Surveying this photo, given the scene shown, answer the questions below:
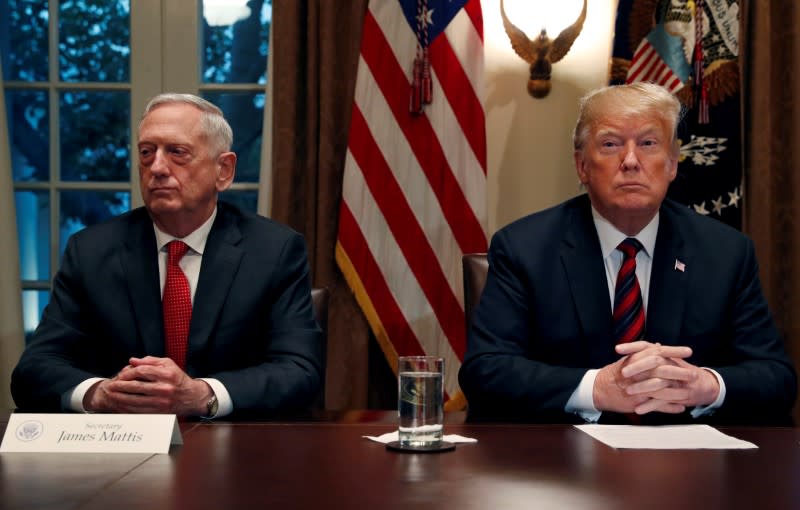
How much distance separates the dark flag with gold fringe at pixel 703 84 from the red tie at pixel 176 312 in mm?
2024

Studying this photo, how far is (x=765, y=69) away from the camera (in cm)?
377

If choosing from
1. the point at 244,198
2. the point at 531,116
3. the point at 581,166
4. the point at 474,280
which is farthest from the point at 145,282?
the point at 531,116

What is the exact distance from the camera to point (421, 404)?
1.55 m

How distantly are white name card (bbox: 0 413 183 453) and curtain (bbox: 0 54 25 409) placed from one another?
2.55 meters


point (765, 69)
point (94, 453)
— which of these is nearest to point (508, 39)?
point (765, 69)

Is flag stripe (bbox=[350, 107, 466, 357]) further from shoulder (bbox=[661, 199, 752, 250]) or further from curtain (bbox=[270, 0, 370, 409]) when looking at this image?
shoulder (bbox=[661, 199, 752, 250])

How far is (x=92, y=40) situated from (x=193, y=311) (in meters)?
2.55

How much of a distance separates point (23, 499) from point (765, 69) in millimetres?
3397

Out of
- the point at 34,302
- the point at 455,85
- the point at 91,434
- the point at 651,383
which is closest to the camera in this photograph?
the point at 91,434

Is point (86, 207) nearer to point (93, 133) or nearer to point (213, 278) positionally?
point (93, 133)

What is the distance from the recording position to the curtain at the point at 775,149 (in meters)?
3.78

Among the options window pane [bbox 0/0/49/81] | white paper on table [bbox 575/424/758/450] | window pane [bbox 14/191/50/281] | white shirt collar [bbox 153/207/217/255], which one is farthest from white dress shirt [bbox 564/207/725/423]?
window pane [bbox 0/0/49/81]

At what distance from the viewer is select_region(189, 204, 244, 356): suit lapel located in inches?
95.1

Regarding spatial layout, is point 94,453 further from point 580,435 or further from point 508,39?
point 508,39
